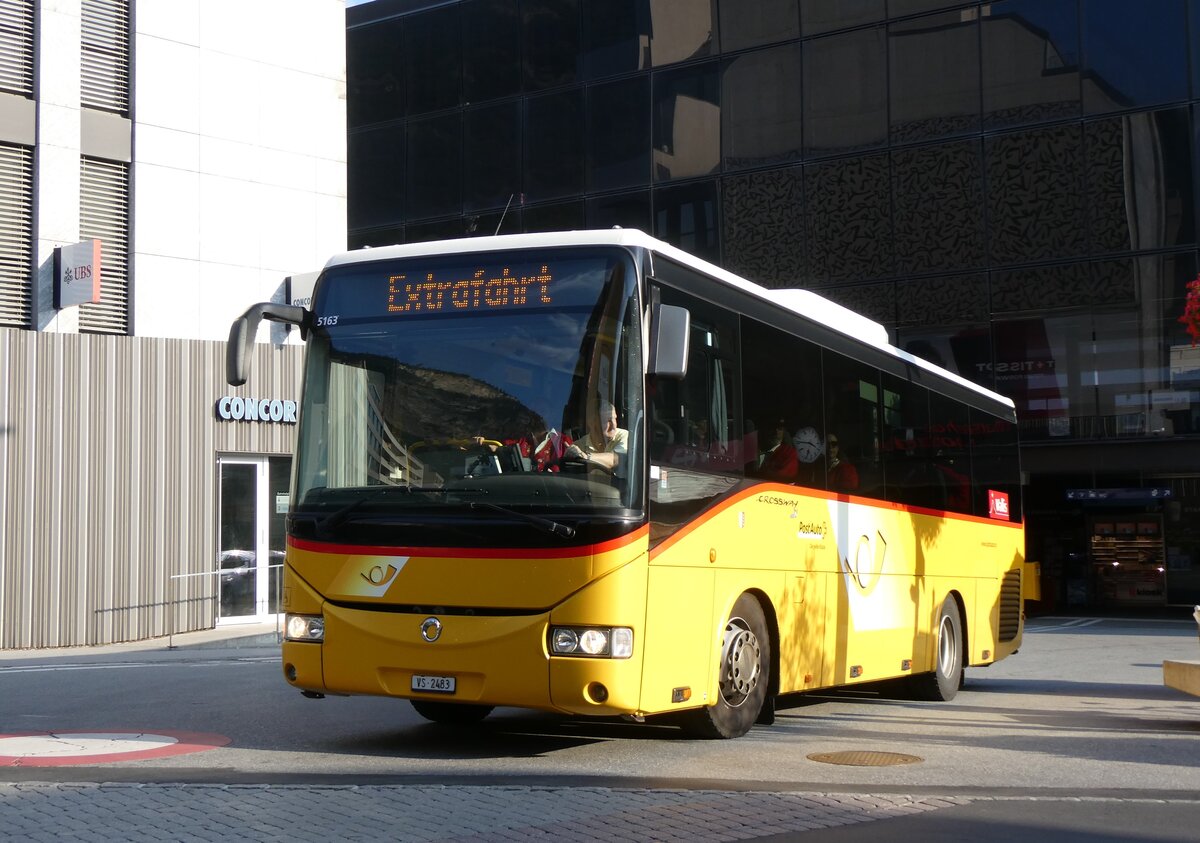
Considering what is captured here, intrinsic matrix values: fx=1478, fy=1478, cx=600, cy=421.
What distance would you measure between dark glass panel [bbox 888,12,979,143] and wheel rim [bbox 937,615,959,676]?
18.7 m

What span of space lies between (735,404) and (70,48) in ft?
57.5

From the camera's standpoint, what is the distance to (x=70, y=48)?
2370 centimetres

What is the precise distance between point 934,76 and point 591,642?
84.4 feet

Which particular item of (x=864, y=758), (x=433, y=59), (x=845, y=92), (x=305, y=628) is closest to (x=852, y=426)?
(x=864, y=758)

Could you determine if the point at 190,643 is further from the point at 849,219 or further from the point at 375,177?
the point at 375,177

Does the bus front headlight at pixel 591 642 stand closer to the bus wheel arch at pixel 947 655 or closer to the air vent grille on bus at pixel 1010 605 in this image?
the bus wheel arch at pixel 947 655

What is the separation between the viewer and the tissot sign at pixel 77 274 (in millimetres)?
22625

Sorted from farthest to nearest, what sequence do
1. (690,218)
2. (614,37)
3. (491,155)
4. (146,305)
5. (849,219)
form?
1. (491,155)
2. (614,37)
3. (690,218)
4. (849,219)
5. (146,305)

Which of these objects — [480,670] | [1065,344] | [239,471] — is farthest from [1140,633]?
[480,670]

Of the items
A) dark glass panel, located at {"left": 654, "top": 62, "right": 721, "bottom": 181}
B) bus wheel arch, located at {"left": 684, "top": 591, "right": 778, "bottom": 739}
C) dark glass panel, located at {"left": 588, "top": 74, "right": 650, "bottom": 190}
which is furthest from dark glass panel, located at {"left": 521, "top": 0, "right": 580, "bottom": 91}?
bus wheel arch, located at {"left": 684, "top": 591, "right": 778, "bottom": 739}

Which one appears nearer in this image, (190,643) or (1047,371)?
(190,643)

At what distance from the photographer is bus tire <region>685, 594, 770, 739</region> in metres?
9.89

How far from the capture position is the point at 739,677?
1007cm

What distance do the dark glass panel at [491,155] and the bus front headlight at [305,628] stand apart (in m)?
28.2
